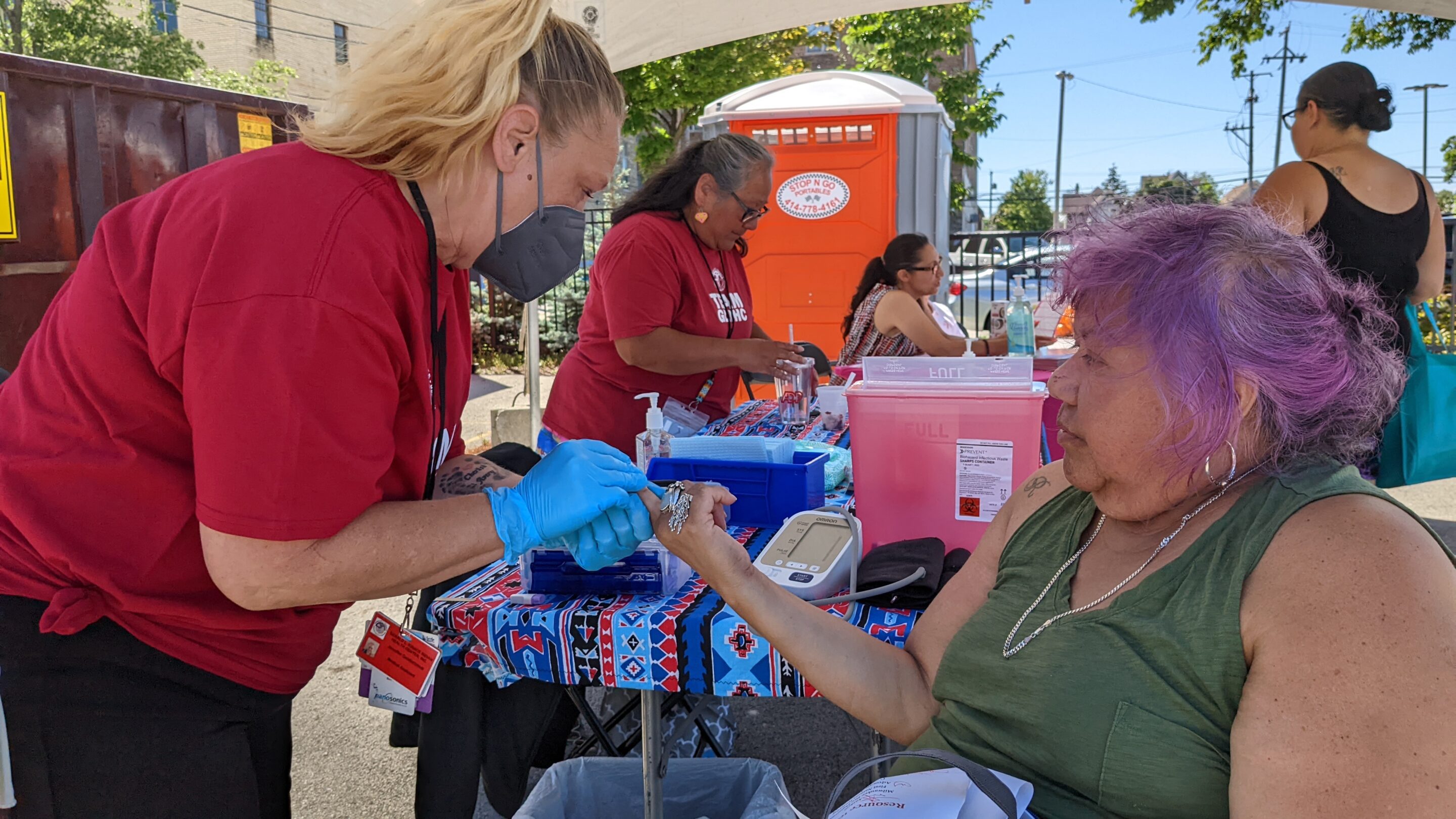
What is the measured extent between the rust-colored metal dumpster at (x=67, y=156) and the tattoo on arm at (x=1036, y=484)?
3942 millimetres

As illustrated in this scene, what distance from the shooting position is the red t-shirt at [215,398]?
47.9 inches

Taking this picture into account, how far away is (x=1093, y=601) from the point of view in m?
1.44

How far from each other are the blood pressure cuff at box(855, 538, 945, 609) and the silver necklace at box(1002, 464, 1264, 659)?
0.28m

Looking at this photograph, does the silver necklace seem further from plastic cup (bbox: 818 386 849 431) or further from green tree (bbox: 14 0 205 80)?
green tree (bbox: 14 0 205 80)

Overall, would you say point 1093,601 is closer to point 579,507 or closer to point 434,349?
point 579,507

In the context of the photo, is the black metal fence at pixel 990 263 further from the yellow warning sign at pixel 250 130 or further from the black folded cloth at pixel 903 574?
the yellow warning sign at pixel 250 130

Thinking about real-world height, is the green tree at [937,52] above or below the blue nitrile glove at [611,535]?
above

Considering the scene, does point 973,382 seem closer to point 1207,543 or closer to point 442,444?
point 1207,543

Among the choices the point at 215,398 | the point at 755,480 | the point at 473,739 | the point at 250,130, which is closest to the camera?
the point at 215,398

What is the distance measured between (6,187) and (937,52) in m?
13.3

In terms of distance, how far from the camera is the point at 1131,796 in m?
1.23

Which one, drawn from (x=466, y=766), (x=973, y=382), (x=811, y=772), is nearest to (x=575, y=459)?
(x=466, y=766)

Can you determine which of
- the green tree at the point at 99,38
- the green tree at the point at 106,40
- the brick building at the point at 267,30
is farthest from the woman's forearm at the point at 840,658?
the brick building at the point at 267,30

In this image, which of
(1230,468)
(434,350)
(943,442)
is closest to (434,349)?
(434,350)
